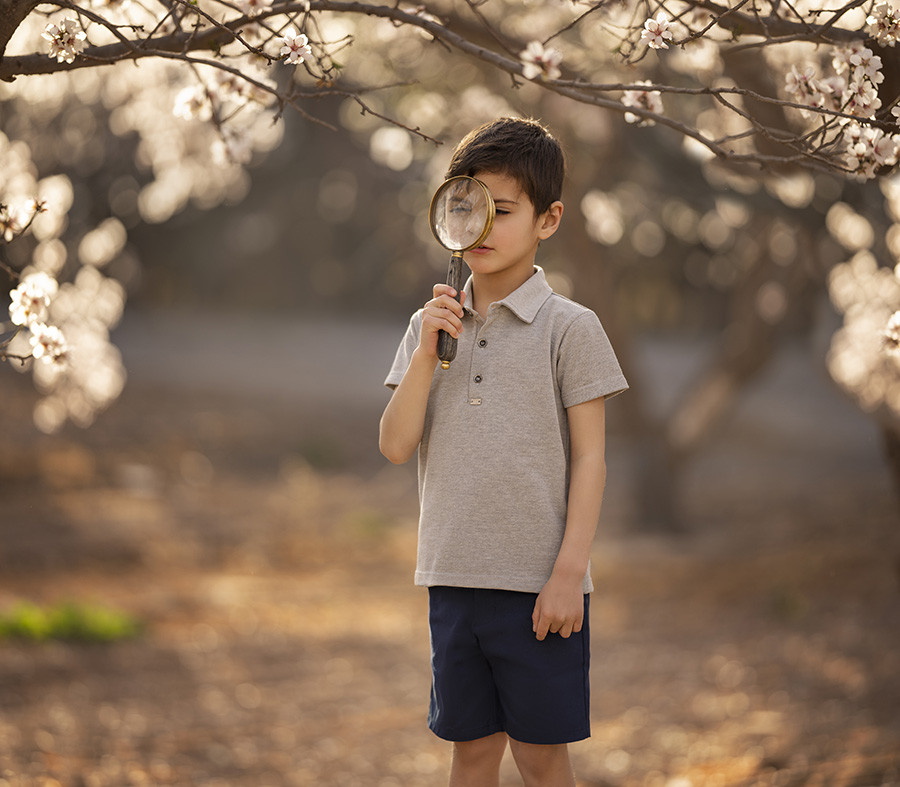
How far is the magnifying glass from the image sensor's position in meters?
1.92

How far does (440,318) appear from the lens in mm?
1906

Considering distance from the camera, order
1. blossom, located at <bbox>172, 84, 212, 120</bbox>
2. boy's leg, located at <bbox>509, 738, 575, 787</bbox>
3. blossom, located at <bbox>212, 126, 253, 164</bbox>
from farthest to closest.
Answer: blossom, located at <bbox>212, 126, 253, 164</bbox> → blossom, located at <bbox>172, 84, 212, 120</bbox> → boy's leg, located at <bbox>509, 738, 575, 787</bbox>

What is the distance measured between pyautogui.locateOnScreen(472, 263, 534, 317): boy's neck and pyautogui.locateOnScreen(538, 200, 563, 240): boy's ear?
79mm

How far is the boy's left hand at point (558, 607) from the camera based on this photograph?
1.92 meters

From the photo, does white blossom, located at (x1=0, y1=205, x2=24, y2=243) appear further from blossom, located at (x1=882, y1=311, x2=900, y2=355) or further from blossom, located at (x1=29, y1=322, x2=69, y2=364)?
blossom, located at (x1=882, y1=311, x2=900, y2=355)

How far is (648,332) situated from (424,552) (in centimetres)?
1709

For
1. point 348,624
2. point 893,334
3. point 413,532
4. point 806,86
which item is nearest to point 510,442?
point 893,334

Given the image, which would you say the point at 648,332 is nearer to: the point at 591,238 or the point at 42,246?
the point at 591,238

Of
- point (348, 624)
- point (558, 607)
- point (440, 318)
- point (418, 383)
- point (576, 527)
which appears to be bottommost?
point (348, 624)

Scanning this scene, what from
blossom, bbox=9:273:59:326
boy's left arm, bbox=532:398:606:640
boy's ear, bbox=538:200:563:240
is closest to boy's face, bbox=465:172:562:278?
boy's ear, bbox=538:200:563:240

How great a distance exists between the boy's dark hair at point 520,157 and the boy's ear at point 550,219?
0.5 inches

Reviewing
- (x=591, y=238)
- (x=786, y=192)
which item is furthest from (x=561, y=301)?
(x=591, y=238)

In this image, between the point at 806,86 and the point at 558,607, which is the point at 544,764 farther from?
the point at 806,86

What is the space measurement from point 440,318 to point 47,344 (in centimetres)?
92
